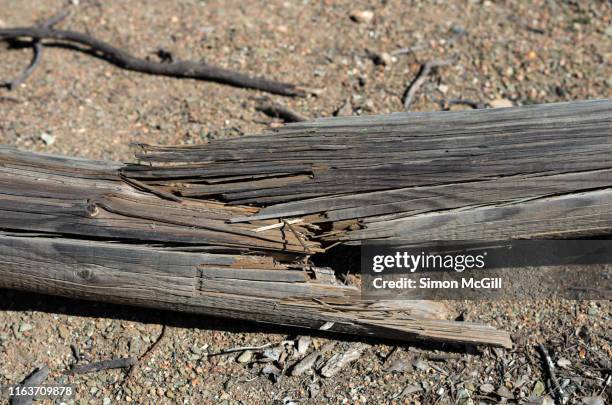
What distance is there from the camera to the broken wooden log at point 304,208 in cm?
314

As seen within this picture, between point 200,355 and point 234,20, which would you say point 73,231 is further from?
point 234,20

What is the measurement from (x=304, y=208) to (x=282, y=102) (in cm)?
159

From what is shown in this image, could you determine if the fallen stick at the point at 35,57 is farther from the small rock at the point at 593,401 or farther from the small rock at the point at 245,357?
the small rock at the point at 593,401

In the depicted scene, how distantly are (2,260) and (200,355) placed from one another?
1.02 m

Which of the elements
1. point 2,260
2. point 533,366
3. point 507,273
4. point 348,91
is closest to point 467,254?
point 507,273

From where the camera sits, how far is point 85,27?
5.32m

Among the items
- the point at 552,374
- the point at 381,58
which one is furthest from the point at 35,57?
the point at 552,374

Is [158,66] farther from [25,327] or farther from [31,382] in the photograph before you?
[31,382]

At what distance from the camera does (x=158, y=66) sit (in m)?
4.91

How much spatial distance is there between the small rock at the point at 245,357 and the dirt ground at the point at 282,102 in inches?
1.0

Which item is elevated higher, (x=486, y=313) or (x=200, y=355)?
(x=486, y=313)

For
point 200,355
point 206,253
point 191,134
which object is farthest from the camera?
point 191,134

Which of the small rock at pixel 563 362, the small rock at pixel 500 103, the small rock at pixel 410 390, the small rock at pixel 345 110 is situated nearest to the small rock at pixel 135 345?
the small rock at pixel 410 390

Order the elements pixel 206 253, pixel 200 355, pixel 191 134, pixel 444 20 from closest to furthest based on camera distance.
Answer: pixel 206 253, pixel 200 355, pixel 191 134, pixel 444 20
